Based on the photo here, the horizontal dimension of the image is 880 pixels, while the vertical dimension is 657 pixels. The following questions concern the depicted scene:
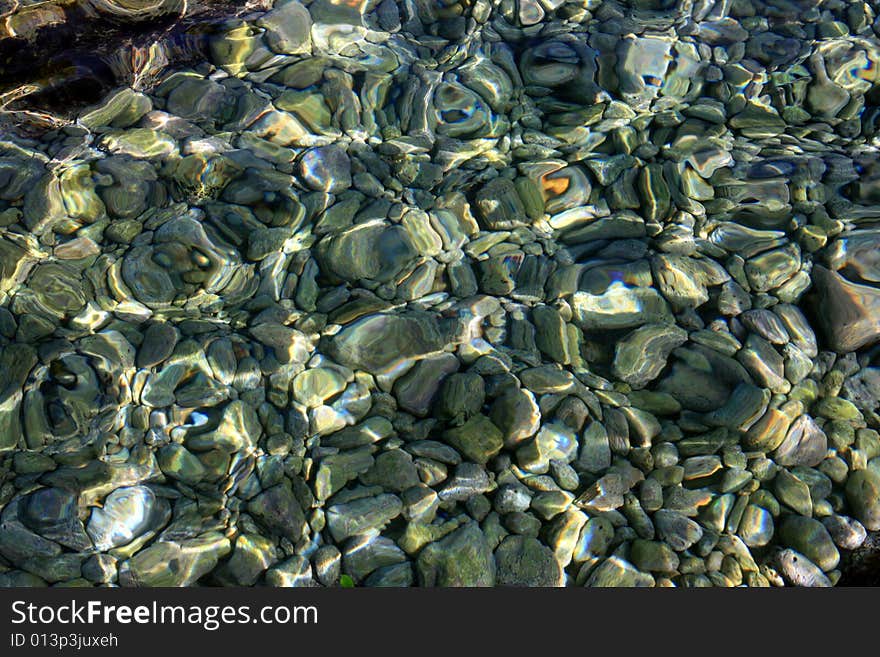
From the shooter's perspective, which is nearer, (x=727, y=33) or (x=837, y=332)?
(x=837, y=332)

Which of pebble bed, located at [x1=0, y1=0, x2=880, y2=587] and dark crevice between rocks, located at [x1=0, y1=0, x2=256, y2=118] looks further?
dark crevice between rocks, located at [x1=0, y1=0, x2=256, y2=118]

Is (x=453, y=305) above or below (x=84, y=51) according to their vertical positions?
below

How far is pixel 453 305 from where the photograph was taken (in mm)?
3107

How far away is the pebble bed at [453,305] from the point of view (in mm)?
2539

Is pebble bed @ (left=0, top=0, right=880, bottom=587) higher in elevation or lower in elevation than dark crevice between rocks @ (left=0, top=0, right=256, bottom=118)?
lower

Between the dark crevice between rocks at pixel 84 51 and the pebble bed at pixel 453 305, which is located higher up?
the dark crevice between rocks at pixel 84 51

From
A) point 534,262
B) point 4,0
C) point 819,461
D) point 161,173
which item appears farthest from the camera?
point 4,0

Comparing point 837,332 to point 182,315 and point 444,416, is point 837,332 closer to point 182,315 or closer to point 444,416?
point 444,416

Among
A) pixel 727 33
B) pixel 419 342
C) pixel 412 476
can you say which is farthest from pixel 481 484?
pixel 727 33

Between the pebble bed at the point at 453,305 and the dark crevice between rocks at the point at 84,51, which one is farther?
the dark crevice between rocks at the point at 84,51

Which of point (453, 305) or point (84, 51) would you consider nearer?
point (453, 305)

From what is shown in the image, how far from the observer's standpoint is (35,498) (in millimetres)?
2549

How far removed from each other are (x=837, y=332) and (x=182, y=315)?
2.65 m

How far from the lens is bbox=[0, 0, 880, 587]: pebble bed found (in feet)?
8.33
